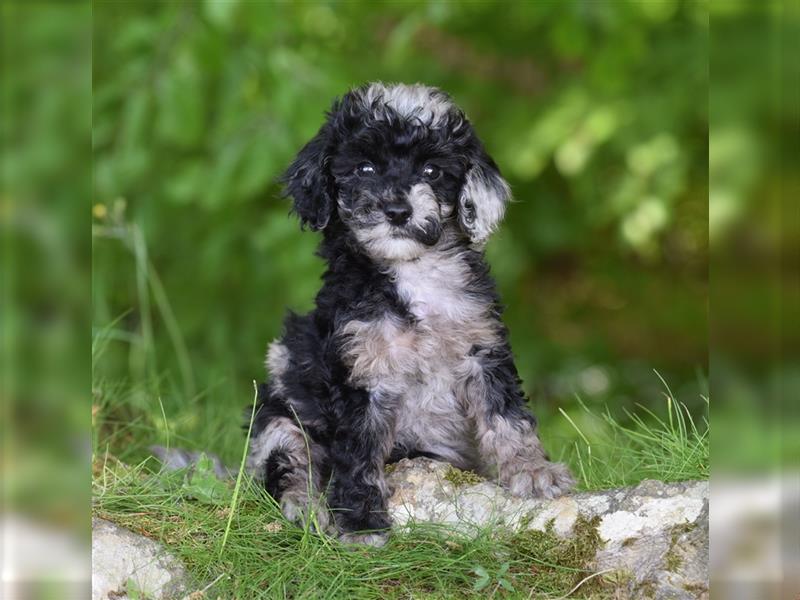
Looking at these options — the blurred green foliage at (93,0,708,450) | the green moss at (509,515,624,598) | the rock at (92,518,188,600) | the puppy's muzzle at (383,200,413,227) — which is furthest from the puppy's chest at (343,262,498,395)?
the blurred green foliage at (93,0,708,450)

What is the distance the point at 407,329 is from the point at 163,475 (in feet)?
3.98

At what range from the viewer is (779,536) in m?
2.97

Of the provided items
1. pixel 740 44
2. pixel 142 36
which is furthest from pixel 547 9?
pixel 740 44

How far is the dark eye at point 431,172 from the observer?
3.95 meters

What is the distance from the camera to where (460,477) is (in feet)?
12.8

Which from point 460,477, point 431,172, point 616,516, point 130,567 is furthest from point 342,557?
point 431,172

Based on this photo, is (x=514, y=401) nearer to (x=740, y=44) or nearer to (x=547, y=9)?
(x=740, y=44)

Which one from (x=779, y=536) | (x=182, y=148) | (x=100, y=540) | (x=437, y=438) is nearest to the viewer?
(x=779, y=536)

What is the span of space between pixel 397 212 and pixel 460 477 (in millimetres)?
1095

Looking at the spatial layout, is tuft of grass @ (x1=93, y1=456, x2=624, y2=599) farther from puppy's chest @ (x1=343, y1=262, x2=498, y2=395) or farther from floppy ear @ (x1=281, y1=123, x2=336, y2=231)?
floppy ear @ (x1=281, y1=123, x2=336, y2=231)

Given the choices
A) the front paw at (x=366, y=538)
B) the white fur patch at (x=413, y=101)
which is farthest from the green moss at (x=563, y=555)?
the white fur patch at (x=413, y=101)

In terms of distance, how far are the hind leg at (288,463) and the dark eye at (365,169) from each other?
1.13 m

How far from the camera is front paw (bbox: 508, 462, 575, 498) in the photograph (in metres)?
3.82

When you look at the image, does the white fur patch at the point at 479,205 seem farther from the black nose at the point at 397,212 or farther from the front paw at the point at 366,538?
the front paw at the point at 366,538
